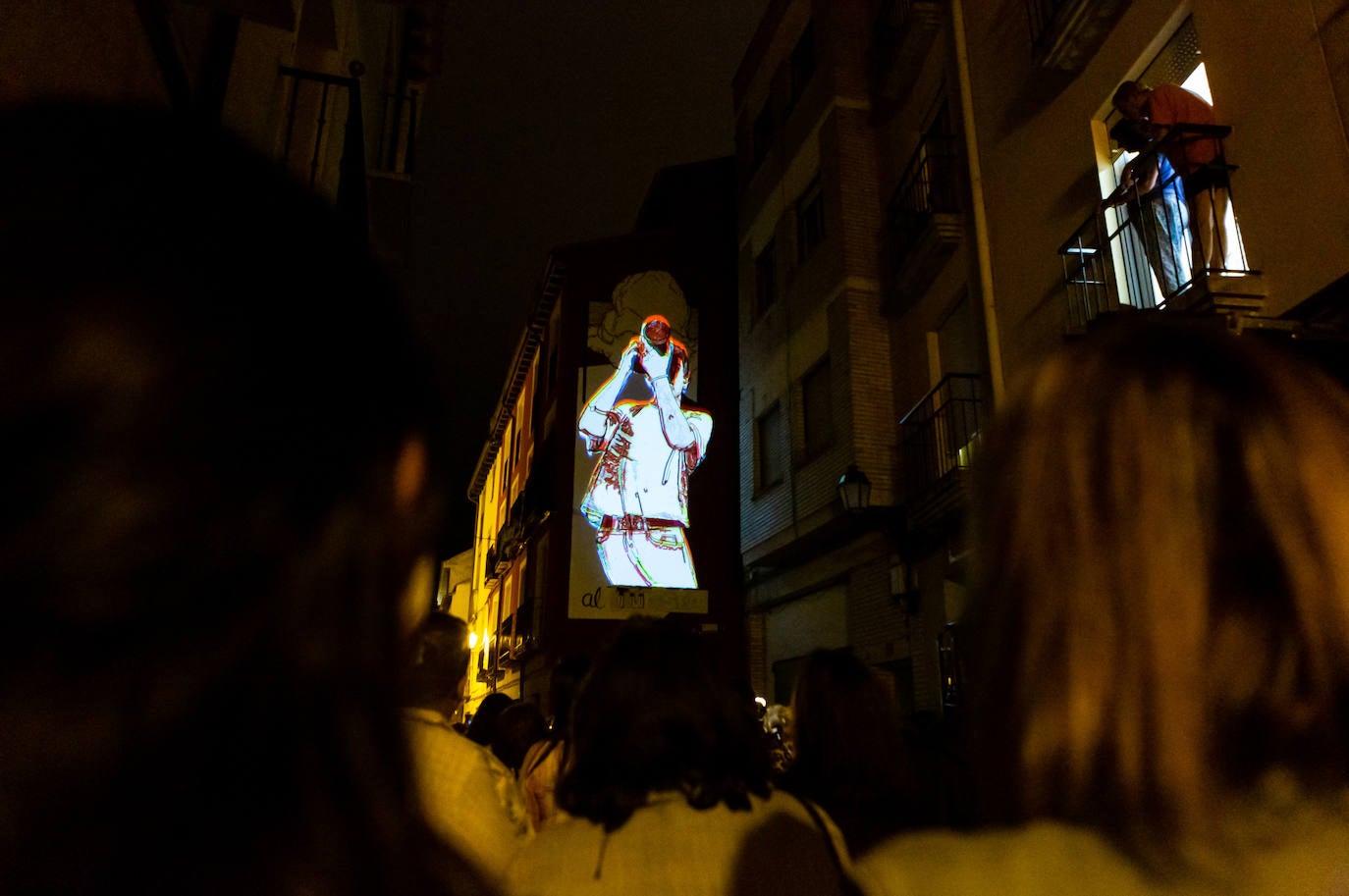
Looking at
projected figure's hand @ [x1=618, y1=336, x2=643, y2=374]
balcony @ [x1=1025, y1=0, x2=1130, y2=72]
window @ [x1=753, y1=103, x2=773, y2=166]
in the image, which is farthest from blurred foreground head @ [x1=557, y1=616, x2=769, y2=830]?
window @ [x1=753, y1=103, x2=773, y2=166]

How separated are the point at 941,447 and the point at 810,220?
636cm

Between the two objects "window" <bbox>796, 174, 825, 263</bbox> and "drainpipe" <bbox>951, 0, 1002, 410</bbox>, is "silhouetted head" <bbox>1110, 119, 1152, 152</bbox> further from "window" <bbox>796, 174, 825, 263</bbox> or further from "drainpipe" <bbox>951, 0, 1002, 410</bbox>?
"window" <bbox>796, 174, 825, 263</bbox>

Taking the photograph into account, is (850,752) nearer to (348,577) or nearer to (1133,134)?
(348,577)

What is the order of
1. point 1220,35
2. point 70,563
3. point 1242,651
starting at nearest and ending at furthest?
point 70,563 < point 1242,651 < point 1220,35

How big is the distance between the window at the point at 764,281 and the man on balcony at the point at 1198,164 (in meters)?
10.5

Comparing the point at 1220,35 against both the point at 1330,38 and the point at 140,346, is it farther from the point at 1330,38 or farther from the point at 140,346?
the point at 140,346

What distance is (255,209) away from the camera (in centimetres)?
81

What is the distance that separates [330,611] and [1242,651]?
3.60ft

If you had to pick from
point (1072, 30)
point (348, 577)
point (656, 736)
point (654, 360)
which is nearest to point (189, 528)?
point (348, 577)

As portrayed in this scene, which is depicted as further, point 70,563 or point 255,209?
point 255,209

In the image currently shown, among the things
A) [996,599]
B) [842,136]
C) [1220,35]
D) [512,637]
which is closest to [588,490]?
[512,637]

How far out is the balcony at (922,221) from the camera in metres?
11.3

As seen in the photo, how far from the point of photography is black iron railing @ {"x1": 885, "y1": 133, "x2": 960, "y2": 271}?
11.8 m

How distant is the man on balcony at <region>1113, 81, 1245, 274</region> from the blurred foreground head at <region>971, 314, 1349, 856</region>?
19.6 feet
